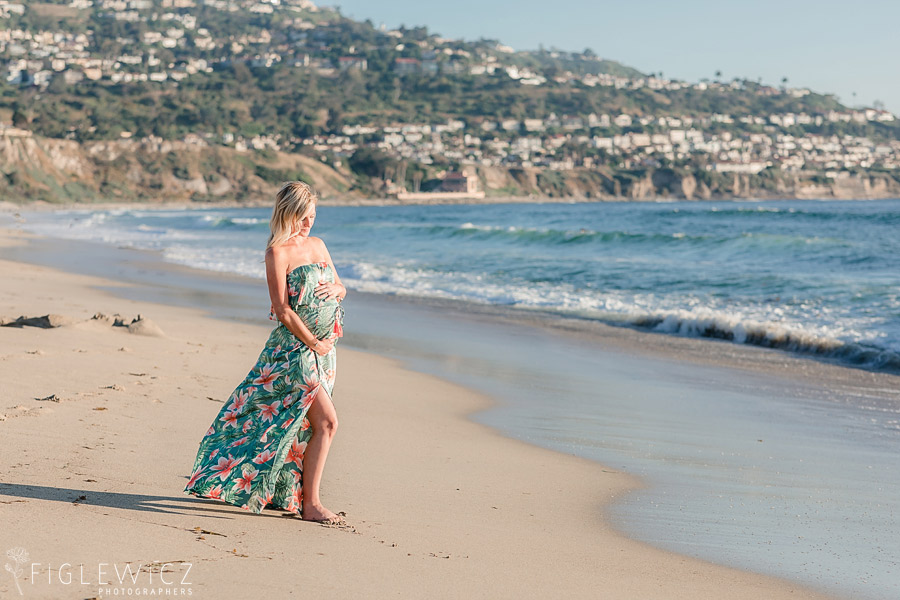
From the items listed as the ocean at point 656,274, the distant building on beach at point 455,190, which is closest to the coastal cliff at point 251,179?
the distant building on beach at point 455,190

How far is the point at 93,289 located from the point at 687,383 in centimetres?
990

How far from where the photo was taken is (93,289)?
14.4m

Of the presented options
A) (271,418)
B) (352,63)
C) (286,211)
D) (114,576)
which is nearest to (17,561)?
(114,576)

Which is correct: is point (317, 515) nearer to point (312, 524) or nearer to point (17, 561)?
point (312, 524)

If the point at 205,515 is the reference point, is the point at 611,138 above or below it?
above

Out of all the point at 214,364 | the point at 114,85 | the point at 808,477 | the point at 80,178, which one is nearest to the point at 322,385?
the point at 808,477

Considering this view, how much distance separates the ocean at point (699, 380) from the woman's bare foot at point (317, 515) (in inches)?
52.0

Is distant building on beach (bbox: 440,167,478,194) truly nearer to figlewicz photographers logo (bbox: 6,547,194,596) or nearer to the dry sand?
the dry sand

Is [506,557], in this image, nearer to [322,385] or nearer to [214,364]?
[322,385]

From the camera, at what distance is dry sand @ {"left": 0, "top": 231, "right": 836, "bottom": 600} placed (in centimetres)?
306

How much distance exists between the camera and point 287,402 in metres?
3.74

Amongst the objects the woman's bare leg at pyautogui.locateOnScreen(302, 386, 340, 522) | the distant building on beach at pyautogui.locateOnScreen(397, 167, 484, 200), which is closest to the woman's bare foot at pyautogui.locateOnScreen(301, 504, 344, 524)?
the woman's bare leg at pyautogui.locateOnScreen(302, 386, 340, 522)

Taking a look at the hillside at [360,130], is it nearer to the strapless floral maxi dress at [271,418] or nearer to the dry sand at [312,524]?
the dry sand at [312,524]

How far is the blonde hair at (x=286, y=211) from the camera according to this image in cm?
372
